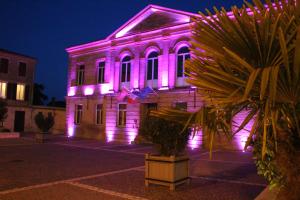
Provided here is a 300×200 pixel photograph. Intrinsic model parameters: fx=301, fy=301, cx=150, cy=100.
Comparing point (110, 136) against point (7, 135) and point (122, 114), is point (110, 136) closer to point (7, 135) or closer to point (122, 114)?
point (122, 114)

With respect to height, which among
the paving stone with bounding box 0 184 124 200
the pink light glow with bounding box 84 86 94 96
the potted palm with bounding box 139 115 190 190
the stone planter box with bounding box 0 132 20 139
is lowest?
the paving stone with bounding box 0 184 124 200

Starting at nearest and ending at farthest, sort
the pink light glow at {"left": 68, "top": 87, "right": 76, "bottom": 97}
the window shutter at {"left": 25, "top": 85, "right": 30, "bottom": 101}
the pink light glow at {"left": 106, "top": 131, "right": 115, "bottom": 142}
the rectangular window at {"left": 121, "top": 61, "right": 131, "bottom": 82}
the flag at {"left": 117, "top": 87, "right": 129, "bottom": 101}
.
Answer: the flag at {"left": 117, "top": 87, "right": 129, "bottom": 101} < the pink light glow at {"left": 106, "top": 131, "right": 115, "bottom": 142} < the rectangular window at {"left": 121, "top": 61, "right": 131, "bottom": 82} < the pink light glow at {"left": 68, "top": 87, "right": 76, "bottom": 97} < the window shutter at {"left": 25, "top": 85, "right": 30, "bottom": 101}

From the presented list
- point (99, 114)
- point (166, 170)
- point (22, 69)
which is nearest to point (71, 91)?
point (99, 114)

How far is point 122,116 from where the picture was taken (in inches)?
933

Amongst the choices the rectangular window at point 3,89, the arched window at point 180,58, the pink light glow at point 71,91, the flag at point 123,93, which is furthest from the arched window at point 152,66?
the rectangular window at point 3,89

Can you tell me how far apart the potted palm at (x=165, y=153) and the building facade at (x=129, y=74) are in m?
11.6

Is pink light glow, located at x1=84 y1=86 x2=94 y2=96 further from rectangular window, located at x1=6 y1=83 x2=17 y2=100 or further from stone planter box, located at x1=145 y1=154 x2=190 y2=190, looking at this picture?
stone planter box, located at x1=145 y1=154 x2=190 y2=190

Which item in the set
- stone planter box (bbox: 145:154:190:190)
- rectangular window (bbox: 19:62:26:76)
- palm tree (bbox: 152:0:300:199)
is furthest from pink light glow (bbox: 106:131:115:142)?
palm tree (bbox: 152:0:300:199)

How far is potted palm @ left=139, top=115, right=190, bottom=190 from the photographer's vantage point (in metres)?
7.34

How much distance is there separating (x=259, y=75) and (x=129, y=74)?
21.6 m

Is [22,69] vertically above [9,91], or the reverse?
[22,69]

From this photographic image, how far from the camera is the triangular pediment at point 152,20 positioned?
21297mm

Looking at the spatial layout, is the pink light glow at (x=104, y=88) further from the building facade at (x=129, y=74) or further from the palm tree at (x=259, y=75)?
the palm tree at (x=259, y=75)

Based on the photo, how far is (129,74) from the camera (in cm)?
2380
